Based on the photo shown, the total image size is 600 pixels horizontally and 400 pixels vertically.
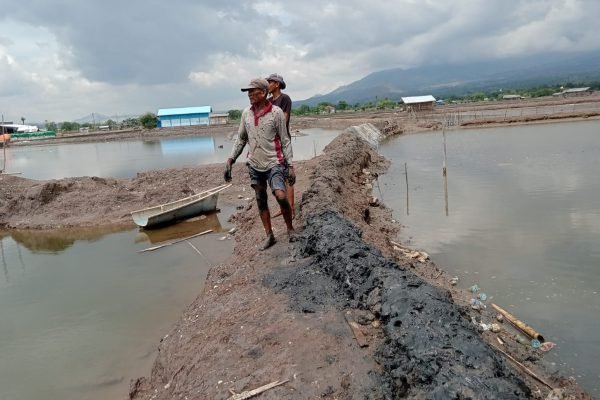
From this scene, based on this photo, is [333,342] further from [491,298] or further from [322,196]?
[322,196]

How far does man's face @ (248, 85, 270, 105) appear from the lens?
5559mm

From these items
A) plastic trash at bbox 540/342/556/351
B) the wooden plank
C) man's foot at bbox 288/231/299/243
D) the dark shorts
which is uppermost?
the dark shorts

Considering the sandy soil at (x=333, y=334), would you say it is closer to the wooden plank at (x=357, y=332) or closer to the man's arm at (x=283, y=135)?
the wooden plank at (x=357, y=332)

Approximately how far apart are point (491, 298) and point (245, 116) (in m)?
4.06

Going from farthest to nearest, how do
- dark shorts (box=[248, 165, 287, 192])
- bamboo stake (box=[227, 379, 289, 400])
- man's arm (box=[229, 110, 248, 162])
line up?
man's arm (box=[229, 110, 248, 162])
dark shorts (box=[248, 165, 287, 192])
bamboo stake (box=[227, 379, 289, 400])

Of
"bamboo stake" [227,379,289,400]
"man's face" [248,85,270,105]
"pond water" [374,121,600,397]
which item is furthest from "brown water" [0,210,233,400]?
"pond water" [374,121,600,397]

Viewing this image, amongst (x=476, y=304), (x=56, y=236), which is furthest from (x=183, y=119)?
(x=476, y=304)

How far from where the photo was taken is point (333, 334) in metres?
3.87

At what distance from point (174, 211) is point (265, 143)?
21.0ft

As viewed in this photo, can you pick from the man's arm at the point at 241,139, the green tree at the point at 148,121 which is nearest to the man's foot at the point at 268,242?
the man's arm at the point at 241,139

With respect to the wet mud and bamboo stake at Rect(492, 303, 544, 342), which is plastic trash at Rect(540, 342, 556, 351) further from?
the wet mud

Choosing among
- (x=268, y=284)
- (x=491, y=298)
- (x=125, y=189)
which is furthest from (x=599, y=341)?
(x=125, y=189)

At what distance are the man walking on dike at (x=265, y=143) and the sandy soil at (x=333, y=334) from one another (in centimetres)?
82

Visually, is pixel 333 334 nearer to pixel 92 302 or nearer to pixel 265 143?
pixel 265 143
